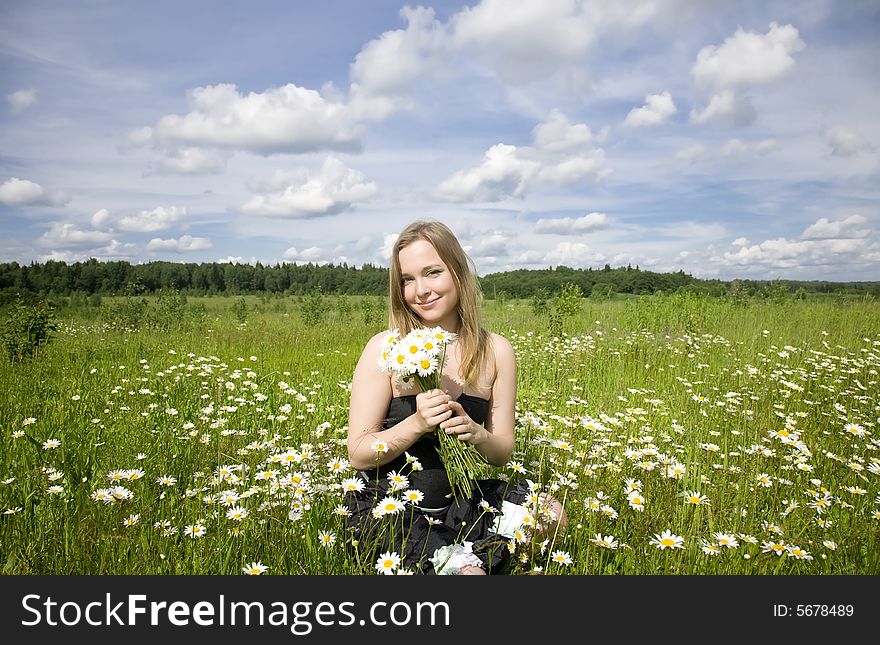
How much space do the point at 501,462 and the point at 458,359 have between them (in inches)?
21.3

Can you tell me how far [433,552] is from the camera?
2104 mm

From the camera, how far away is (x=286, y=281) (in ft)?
169

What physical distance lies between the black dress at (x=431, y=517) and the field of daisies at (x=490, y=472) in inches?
3.2

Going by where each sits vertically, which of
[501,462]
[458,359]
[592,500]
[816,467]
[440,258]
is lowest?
[816,467]

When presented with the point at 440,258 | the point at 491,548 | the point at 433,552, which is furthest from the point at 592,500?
the point at 440,258

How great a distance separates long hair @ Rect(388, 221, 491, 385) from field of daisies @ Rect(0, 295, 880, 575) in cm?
58

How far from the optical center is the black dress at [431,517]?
207 centimetres

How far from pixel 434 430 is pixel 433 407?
6.4 inches

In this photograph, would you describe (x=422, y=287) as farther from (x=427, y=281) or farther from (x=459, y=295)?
(x=459, y=295)

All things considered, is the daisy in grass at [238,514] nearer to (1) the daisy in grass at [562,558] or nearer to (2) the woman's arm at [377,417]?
(2) the woman's arm at [377,417]

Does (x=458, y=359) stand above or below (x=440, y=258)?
below

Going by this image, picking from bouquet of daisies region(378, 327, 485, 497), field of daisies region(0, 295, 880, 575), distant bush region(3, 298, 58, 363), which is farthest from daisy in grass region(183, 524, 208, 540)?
distant bush region(3, 298, 58, 363)

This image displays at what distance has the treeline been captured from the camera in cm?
1660
